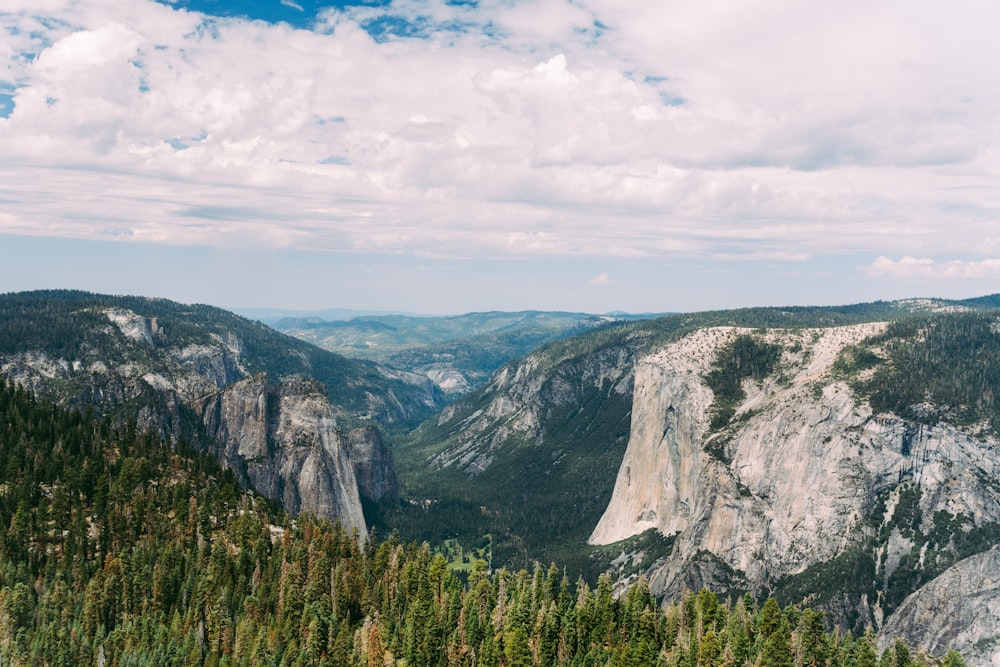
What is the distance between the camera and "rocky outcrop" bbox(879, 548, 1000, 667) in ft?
504

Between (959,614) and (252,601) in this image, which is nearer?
(252,601)

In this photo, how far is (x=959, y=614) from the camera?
525 ft

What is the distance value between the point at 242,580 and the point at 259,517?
21824mm

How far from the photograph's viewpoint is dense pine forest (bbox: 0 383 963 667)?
111500mm

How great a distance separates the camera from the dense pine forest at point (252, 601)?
111500mm

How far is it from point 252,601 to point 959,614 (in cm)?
14649

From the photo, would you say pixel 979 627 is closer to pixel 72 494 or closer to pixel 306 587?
pixel 306 587

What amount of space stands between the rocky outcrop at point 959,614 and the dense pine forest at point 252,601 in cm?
3099

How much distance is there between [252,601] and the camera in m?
119

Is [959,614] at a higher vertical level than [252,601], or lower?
lower

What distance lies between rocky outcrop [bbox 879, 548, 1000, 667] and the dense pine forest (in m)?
31.0

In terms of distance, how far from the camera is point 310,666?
110 meters

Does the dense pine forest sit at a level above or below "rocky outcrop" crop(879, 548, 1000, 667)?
above

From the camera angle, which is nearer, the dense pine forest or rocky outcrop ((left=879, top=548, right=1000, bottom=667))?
the dense pine forest
